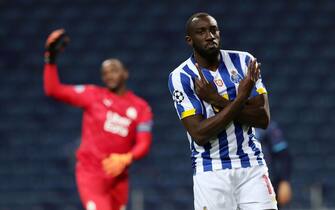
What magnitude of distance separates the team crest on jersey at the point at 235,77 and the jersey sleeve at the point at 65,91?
232 centimetres

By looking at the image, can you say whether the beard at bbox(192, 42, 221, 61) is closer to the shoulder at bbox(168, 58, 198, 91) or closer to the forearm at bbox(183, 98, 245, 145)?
the shoulder at bbox(168, 58, 198, 91)

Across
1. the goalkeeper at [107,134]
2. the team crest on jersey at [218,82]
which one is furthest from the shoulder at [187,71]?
the goalkeeper at [107,134]

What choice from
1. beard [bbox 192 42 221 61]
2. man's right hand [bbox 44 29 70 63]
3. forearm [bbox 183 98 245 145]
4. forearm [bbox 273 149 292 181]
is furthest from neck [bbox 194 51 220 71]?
forearm [bbox 273 149 292 181]

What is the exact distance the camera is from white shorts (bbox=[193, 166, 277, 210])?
160 inches

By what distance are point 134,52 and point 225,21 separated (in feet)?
4.42

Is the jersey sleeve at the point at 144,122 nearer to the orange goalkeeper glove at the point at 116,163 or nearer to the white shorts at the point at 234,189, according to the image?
the orange goalkeeper glove at the point at 116,163

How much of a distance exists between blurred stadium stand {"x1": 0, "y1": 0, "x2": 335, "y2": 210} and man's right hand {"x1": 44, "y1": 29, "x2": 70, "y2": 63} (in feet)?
15.3

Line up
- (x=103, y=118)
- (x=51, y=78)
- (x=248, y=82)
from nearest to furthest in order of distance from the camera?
(x=248, y=82)
(x=51, y=78)
(x=103, y=118)

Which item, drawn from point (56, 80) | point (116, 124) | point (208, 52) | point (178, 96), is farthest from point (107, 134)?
point (208, 52)

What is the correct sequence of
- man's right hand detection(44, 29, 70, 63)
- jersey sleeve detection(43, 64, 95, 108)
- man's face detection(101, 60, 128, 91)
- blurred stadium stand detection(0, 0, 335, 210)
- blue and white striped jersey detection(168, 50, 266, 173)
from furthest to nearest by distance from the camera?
blurred stadium stand detection(0, 0, 335, 210) < man's face detection(101, 60, 128, 91) < jersey sleeve detection(43, 64, 95, 108) < man's right hand detection(44, 29, 70, 63) < blue and white striped jersey detection(168, 50, 266, 173)

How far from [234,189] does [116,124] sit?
2.31 metres

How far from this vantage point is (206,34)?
4.02 meters

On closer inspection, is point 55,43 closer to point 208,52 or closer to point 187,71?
point 187,71

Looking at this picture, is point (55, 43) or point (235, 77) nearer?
point (235, 77)
